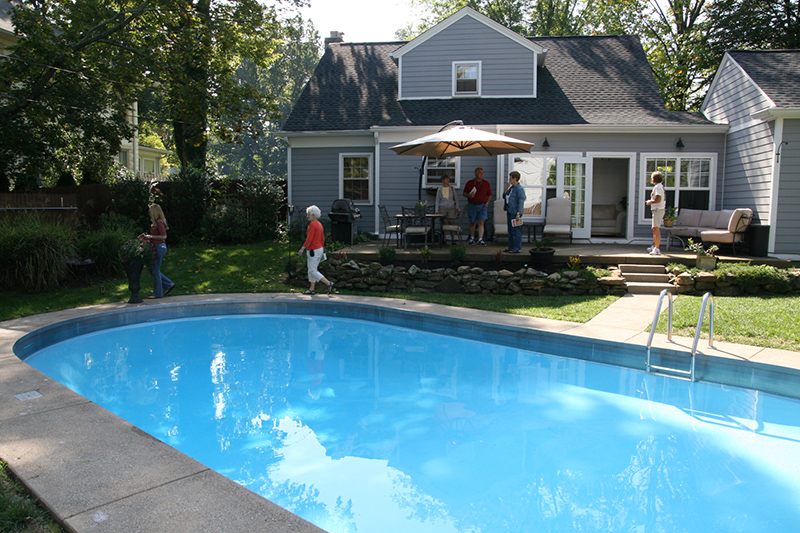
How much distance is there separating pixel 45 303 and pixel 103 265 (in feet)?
7.63

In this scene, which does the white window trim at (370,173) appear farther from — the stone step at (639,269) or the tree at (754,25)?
the tree at (754,25)

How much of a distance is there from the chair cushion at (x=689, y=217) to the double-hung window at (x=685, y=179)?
0.91 metres

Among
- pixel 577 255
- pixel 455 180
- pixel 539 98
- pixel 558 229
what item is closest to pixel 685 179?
pixel 558 229

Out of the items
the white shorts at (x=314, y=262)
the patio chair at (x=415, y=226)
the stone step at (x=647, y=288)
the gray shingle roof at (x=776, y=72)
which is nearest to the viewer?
the white shorts at (x=314, y=262)

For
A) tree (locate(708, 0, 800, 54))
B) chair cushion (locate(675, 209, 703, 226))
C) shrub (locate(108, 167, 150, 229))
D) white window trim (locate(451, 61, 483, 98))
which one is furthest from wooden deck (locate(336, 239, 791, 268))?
tree (locate(708, 0, 800, 54))

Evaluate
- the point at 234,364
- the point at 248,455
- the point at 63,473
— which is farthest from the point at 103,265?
the point at 63,473

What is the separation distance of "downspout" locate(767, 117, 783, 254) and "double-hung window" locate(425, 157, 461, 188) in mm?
7079

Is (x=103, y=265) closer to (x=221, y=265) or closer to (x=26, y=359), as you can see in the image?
(x=221, y=265)

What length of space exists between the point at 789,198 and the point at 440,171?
26.1 ft

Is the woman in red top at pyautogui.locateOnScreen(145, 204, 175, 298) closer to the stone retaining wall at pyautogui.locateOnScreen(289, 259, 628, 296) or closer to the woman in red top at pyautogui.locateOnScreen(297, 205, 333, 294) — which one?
the woman in red top at pyautogui.locateOnScreen(297, 205, 333, 294)

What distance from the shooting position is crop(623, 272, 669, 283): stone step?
33.4 feet

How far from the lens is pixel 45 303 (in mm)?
9352

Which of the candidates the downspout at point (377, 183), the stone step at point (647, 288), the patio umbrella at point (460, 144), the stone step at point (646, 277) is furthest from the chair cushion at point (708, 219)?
the downspout at point (377, 183)

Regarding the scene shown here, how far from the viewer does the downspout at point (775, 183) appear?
11.2 meters
